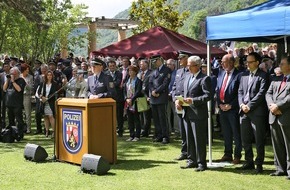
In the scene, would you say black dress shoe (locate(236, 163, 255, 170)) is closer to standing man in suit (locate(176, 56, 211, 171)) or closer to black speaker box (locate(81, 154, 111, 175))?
standing man in suit (locate(176, 56, 211, 171))

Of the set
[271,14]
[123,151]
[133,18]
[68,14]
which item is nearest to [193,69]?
[271,14]

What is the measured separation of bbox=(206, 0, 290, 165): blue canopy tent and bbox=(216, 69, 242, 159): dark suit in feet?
1.76

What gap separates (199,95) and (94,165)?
2.01m

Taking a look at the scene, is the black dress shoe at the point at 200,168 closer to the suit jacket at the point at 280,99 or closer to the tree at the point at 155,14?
the suit jacket at the point at 280,99

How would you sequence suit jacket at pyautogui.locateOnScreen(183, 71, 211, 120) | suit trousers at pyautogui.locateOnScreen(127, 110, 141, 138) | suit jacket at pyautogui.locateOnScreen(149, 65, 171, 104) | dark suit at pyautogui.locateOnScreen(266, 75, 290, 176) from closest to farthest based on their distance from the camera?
dark suit at pyautogui.locateOnScreen(266, 75, 290, 176) < suit jacket at pyautogui.locateOnScreen(183, 71, 211, 120) < suit jacket at pyautogui.locateOnScreen(149, 65, 171, 104) < suit trousers at pyautogui.locateOnScreen(127, 110, 141, 138)

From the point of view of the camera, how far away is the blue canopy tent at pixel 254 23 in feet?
21.7

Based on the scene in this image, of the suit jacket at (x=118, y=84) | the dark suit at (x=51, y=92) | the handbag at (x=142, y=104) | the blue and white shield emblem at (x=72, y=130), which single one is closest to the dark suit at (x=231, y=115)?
the blue and white shield emblem at (x=72, y=130)

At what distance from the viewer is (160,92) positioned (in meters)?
10.3

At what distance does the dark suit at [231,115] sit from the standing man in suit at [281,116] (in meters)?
0.93

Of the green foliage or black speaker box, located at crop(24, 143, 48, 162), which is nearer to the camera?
black speaker box, located at crop(24, 143, 48, 162)

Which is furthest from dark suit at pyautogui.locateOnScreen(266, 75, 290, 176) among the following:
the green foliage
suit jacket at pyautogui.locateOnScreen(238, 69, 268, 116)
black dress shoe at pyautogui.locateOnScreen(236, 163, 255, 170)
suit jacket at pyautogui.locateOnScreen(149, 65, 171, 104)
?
the green foliage

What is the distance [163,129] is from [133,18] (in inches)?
809

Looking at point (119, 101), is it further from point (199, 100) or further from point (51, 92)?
point (199, 100)

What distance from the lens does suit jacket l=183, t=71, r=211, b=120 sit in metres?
7.32
